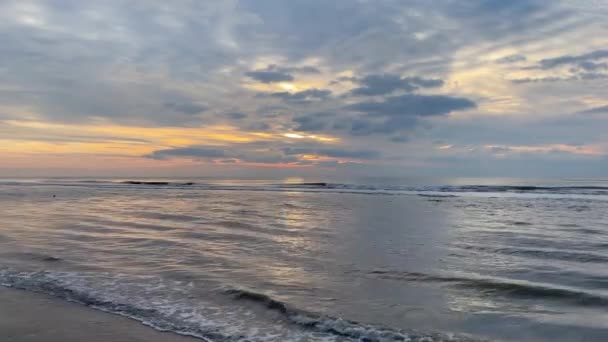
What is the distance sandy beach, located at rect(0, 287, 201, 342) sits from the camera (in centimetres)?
638

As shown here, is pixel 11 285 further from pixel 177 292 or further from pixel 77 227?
pixel 77 227

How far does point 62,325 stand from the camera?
688 centimetres

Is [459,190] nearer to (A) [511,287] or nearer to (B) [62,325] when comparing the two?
(A) [511,287]

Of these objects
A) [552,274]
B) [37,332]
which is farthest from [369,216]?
[37,332]

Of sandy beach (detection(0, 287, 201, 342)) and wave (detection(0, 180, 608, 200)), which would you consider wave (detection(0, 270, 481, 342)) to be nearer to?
sandy beach (detection(0, 287, 201, 342))

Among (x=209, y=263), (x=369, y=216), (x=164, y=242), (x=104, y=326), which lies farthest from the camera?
(x=369, y=216)

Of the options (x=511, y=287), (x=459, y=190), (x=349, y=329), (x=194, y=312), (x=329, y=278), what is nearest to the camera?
(x=349, y=329)

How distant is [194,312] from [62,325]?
6.63ft

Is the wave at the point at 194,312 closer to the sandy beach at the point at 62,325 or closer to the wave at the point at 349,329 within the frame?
the wave at the point at 349,329

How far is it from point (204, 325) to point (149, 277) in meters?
3.44

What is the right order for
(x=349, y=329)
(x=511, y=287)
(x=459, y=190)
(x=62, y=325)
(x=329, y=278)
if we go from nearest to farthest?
(x=349, y=329) < (x=62, y=325) < (x=511, y=287) < (x=329, y=278) < (x=459, y=190)

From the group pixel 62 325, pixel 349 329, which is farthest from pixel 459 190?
pixel 62 325

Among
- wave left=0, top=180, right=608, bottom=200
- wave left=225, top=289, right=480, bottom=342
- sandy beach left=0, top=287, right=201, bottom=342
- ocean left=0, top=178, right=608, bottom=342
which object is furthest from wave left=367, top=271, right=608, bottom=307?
wave left=0, top=180, right=608, bottom=200

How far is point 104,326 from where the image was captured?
6938 millimetres
